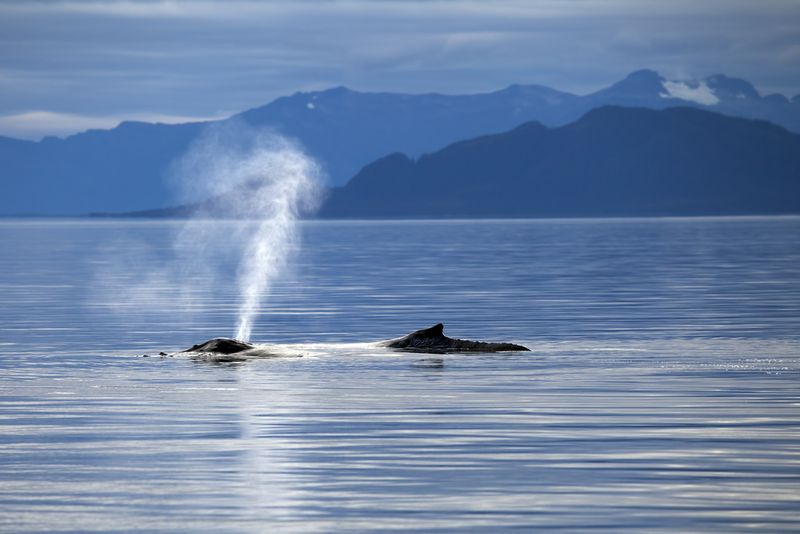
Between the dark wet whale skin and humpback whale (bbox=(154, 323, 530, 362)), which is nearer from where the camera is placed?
humpback whale (bbox=(154, 323, 530, 362))

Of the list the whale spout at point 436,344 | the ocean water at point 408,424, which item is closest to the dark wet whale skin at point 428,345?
the whale spout at point 436,344

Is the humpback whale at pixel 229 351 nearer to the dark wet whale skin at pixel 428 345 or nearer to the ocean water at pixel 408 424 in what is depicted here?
the dark wet whale skin at pixel 428 345

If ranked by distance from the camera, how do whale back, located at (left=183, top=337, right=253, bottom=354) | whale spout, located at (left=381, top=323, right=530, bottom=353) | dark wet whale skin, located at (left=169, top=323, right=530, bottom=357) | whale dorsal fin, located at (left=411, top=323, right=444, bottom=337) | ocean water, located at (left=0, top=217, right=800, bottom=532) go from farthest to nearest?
1. whale spout, located at (left=381, top=323, right=530, bottom=353)
2. whale dorsal fin, located at (left=411, top=323, right=444, bottom=337)
3. dark wet whale skin, located at (left=169, top=323, right=530, bottom=357)
4. whale back, located at (left=183, top=337, right=253, bottom=354)
5. ocean water, located at (left=0, top=217, right=800, bottom=532)

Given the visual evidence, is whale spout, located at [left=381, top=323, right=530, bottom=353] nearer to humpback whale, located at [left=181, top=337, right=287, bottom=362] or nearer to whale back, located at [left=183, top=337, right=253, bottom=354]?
humpback whale, located at [left=181, top=337, right=287, bottom=362]

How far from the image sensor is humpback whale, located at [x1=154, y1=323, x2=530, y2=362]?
44781 millimetres

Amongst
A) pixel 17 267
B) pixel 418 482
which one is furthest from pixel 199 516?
pixel 17 267

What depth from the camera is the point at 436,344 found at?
4641cm

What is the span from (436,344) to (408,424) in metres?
16.4

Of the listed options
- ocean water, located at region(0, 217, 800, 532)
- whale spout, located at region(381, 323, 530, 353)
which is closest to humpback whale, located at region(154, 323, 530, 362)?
whale spout, located at region(381, 323, 530, 353)

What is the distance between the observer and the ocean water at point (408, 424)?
2145 centimetres

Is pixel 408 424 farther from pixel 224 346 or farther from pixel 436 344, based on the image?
pixel 436 344

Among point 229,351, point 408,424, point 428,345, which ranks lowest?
point 408,424

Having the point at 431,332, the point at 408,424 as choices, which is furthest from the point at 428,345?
the point at 408,424

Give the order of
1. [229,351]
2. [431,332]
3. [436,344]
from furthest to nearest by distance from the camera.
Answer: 1. [436,344]
2. [431,332]
3. [229,351]
